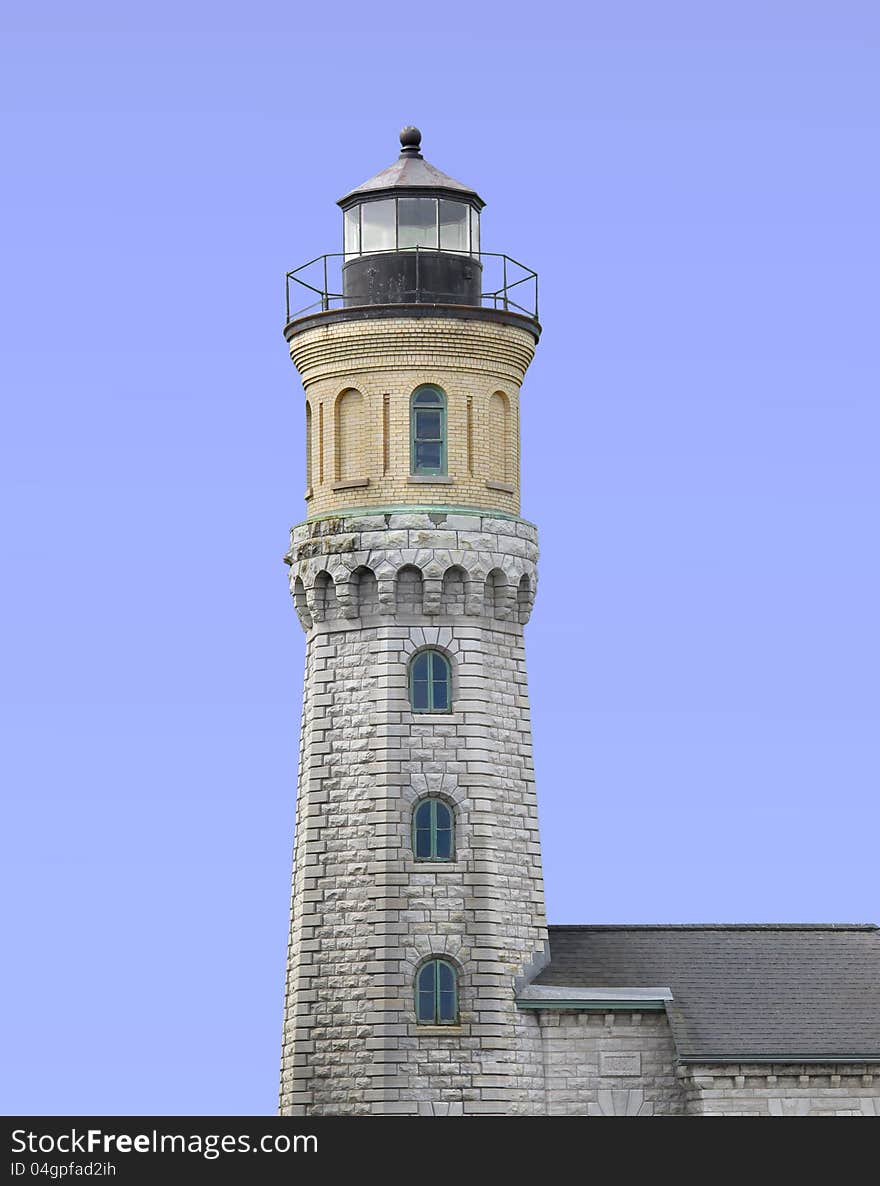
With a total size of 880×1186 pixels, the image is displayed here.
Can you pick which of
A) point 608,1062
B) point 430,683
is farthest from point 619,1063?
point 430,683

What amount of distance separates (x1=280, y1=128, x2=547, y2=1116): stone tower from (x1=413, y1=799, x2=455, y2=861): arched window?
0.13 ft

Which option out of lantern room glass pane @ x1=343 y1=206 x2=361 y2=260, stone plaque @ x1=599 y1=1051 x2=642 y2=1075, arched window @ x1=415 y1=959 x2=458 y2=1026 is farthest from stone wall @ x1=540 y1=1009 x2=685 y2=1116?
lantern room glass pane @ x1=343 y1=206 x2=361 y2=260

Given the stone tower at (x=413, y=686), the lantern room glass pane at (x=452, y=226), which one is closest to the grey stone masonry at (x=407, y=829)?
the stone tower at (x=413, y=686)

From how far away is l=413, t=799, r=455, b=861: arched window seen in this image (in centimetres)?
7862

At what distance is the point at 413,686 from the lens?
7938 centimetres

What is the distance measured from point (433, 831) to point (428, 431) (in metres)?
8.31

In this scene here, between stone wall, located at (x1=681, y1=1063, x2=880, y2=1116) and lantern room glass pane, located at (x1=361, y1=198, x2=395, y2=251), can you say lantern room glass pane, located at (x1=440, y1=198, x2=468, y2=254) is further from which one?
stone wall, located at (x1=681, y1=1063, x2=880, y2=1116)

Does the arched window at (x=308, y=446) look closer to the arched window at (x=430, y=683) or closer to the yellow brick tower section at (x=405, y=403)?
the yellow brick tower section at (x=405, y=403)

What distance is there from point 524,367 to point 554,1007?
13582mm

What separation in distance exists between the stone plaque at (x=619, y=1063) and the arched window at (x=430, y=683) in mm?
7686

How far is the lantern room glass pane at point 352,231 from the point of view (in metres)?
81.5

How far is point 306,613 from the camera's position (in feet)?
266
